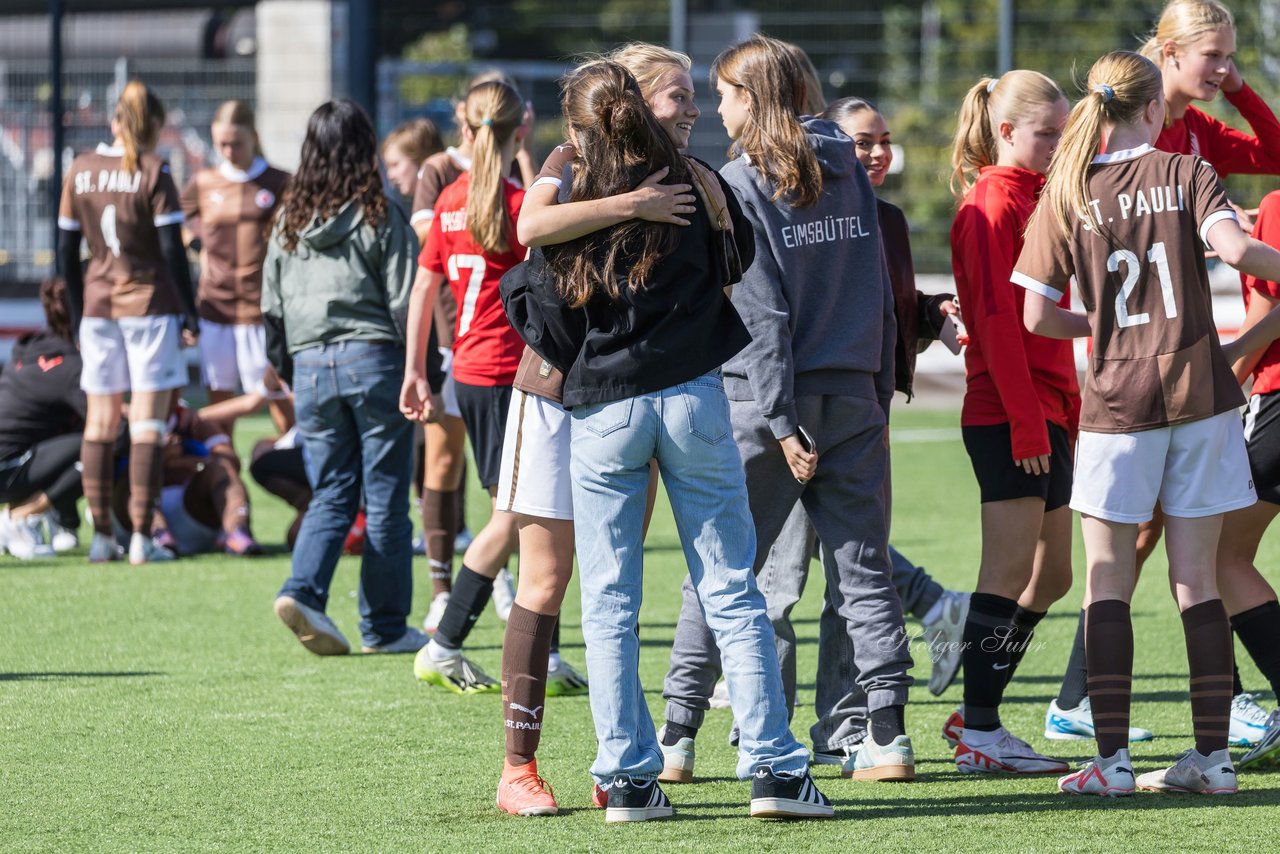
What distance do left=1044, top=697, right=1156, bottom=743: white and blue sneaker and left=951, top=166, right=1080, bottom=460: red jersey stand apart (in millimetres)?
899

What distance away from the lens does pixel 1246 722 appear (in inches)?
194

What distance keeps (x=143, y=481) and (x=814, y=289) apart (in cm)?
486

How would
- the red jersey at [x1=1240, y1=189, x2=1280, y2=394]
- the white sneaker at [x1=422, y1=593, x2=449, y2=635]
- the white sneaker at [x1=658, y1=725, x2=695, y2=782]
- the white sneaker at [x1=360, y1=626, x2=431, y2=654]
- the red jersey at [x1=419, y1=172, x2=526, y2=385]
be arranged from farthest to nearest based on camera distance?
the white sneaker at [x1=422, y1=593, x2=449, y2=635] → the white sneaker at [x1=360, y1=626, x2=431, y2=654] → the red jersey at [x1=419, y1=172, x2=526, y2=385] → the red jersey at [x1=1240, y1=189, x2=1280, y2=394] → the white sneaker at [x1=658, y1=725, x2=695, y2=782]

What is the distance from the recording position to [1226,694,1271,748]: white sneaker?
485cm

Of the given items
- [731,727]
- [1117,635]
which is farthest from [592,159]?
[731,727]

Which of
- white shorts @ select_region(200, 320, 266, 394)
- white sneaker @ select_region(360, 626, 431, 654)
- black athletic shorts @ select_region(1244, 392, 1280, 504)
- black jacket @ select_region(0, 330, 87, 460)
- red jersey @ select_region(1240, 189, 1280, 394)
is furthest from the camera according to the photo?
white shorts @ select_region(200, 320, 266, 394)

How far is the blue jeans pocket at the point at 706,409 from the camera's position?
3777 millimetres

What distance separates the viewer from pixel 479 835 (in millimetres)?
3855

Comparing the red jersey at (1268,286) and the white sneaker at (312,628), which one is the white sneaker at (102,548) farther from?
the red jersey at (1268,286)

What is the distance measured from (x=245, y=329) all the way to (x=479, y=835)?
6.30 metres

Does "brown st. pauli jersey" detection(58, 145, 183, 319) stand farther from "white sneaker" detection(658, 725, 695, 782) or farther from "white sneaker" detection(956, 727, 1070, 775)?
"white sneaker" detection(956, 727, 1070, 775)

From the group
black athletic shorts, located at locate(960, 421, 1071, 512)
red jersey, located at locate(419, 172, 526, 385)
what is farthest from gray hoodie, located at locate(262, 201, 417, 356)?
black athletic shorts, located at locate(960, 421, 1071, 512)

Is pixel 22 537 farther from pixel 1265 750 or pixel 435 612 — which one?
pixel 1265 750

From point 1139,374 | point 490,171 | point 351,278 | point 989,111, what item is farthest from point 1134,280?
point 351,278
